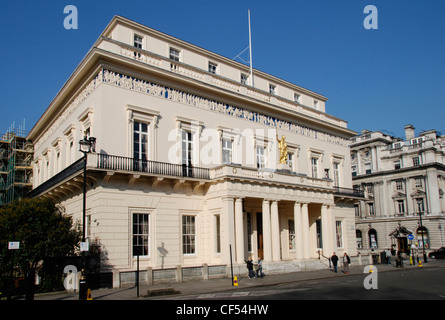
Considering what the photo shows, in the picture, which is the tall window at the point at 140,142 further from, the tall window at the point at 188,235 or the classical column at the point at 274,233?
the classical column at the point at 274,233

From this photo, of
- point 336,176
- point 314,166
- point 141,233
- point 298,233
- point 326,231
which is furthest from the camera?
point 336,176

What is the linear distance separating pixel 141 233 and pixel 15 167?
80.5 feet

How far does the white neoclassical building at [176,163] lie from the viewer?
22.9 meters

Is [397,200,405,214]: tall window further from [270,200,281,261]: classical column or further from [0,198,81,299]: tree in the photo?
[0,198,81,299]: tree

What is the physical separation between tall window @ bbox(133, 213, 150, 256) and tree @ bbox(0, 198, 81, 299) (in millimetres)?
3156

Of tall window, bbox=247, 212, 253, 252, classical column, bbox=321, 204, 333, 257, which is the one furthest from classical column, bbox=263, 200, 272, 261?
classical column, bbox=321, 204, 333, 257

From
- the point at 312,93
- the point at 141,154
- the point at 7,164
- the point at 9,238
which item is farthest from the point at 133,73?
the point at 7,164

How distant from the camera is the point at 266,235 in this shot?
1049 inches

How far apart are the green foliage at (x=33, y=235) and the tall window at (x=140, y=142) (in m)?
5.51

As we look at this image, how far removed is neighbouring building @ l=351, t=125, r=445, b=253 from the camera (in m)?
62.8

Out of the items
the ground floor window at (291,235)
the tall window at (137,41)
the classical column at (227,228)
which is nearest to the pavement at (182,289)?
the classical column at (227,228)

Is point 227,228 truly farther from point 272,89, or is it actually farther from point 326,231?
point 272,89

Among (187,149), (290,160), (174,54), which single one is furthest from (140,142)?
(290,160)
